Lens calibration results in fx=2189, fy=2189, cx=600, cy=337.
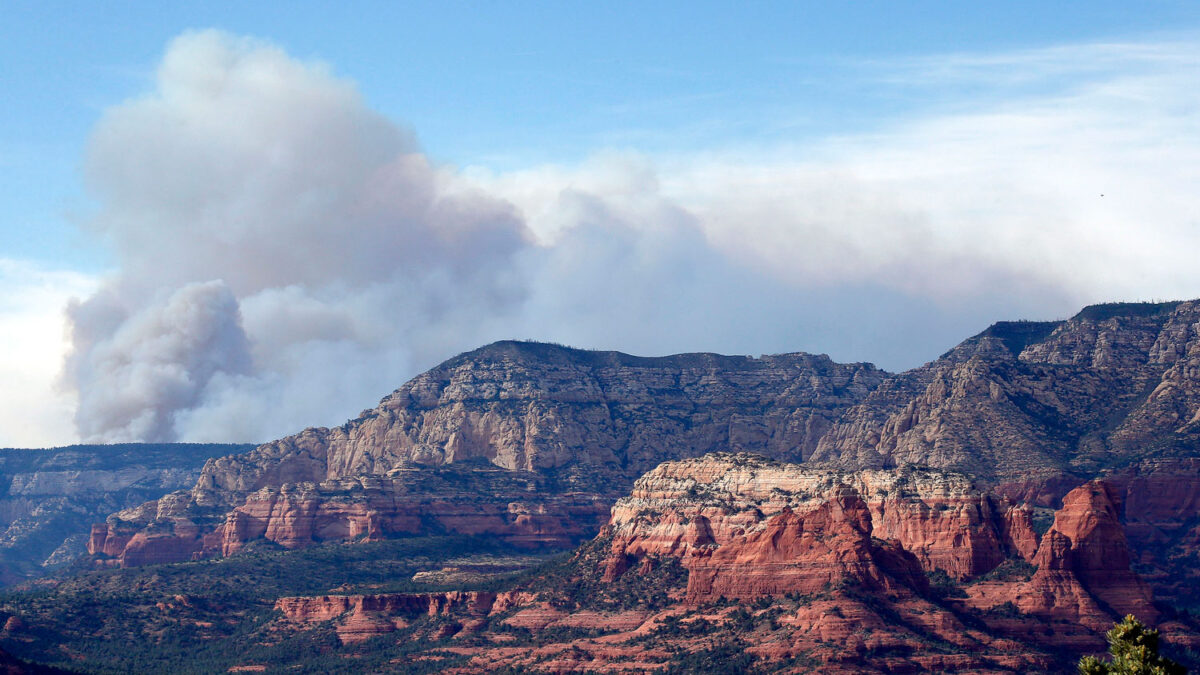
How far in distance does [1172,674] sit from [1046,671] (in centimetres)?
8201

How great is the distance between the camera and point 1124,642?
115938 mm

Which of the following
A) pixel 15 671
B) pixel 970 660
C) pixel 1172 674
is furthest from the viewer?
pixel 970 660

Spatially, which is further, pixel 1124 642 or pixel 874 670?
pixel 874 670

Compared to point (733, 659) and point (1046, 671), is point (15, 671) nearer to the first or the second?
point (733, 659)

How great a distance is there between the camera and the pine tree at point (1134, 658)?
114m

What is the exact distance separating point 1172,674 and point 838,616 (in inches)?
3341

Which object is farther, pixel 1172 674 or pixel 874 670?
pixel 874 670

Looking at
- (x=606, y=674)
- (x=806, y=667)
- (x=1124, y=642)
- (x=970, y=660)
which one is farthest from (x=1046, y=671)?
(x=1124, y=642)

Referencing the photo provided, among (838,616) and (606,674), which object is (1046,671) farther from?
(606,674)

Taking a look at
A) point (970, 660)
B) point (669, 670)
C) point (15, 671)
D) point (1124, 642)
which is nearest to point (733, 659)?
point (669, 670)

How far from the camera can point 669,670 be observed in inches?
7712

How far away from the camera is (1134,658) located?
115m

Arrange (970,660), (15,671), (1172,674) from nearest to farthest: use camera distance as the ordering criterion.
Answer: (1172,674), (15,671), (970,660)

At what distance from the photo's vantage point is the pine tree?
11375cm
